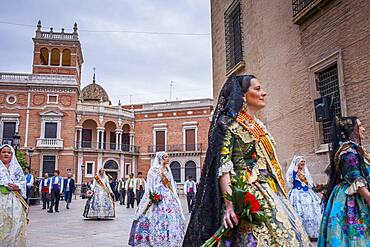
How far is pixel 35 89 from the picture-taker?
36.5 metres

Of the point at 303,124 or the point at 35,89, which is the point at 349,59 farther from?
the point at 35,89

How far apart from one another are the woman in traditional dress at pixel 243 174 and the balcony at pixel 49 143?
118 feet

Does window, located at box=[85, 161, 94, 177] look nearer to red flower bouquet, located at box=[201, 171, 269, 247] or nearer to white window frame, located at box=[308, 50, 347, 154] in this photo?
white window frame, located at box=[308, 50, 347, 154]

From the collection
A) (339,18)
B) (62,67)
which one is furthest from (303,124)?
(62,67)

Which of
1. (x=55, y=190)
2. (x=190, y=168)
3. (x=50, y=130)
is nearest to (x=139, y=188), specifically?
(x=55, y=190)

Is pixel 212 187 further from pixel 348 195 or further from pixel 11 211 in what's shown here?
pixel 11 211

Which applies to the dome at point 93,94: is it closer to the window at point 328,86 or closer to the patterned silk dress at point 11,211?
the window at point 328,86

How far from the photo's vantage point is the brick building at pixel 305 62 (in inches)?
293

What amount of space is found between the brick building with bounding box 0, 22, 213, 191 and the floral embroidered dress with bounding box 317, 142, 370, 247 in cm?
3272

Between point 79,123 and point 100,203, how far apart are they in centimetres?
2842

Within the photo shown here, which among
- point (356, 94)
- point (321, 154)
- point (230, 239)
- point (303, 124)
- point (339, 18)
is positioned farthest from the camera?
point (303, 124)

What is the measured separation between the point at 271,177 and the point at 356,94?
5.43 metres

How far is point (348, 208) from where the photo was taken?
12.7 ft

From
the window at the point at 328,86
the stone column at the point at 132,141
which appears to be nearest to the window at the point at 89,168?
the stone column at the point at 132,141
